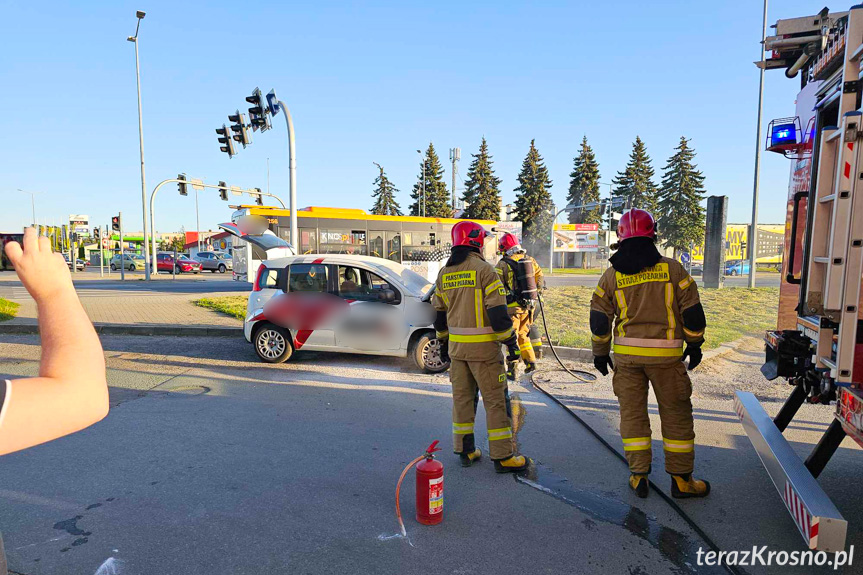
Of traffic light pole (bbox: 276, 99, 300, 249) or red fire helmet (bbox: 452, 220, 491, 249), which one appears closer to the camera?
red fire helmet (bbox: 452, 220, 491, 249)

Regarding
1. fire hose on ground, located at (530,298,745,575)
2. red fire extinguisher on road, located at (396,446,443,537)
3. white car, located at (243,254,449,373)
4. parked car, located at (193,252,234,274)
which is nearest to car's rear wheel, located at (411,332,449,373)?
white car, located at (243,254,449,373)

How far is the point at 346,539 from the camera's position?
3.20 m

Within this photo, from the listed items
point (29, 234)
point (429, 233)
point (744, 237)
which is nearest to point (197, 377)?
point (29, 234)

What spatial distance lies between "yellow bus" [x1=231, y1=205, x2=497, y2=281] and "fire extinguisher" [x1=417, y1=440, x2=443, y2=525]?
14.8 meters

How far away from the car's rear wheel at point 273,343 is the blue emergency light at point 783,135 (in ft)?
21.8

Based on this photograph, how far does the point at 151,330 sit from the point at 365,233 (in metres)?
10.0

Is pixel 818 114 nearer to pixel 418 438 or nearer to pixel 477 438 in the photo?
pixel 477 438

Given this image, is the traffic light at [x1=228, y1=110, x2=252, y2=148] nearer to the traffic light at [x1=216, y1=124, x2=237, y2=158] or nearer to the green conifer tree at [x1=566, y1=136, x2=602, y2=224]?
the traffic light at [x1=216, y1=124, x2=237, y2=158]

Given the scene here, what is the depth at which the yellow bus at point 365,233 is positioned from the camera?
18.2 meters

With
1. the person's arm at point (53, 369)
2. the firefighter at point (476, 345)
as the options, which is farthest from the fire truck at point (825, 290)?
the person's arm at point (53, 369)

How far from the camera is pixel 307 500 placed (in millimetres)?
3689

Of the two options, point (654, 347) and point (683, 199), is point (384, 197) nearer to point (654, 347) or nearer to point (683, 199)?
point (683, 199)

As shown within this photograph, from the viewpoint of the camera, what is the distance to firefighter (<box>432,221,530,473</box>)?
4.23 meters

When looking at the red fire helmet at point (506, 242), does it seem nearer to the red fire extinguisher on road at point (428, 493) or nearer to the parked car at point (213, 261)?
the red fire extinguisher on road at point (428, 493)
